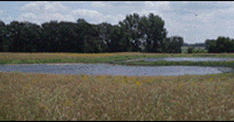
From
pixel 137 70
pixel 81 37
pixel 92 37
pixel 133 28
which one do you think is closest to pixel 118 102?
pixel 137 70

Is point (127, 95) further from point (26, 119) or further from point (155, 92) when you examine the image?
point (26, 119)

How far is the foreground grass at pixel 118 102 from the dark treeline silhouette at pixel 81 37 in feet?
142

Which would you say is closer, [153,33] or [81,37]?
[81,37]

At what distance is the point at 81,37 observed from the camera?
177 feet

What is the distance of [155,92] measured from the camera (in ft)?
26.8

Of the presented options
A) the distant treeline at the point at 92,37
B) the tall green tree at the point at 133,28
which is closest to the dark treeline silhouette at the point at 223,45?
the distant treeline at the point at 92,37

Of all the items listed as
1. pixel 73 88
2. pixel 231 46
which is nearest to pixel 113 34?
pixel 231 46

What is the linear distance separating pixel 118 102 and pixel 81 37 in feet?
155

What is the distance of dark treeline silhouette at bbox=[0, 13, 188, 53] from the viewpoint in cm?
5003

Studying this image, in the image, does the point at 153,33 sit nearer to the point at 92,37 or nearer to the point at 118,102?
the point at 92,37

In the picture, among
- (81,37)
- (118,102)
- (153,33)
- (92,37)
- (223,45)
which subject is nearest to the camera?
(118,102)

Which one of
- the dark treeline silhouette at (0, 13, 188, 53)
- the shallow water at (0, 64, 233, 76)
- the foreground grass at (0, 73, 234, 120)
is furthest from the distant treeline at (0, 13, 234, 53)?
the foreground grass at (0, 73, 234, 120)

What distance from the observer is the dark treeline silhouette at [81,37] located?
50031mm

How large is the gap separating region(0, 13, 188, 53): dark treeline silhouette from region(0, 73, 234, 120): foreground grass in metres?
43.4
